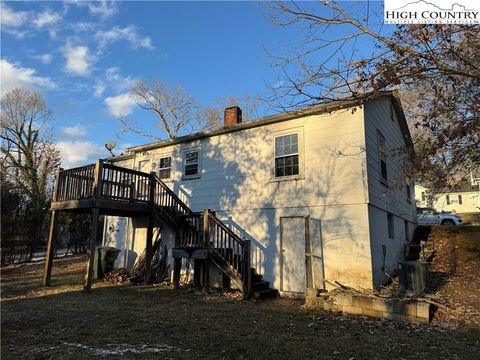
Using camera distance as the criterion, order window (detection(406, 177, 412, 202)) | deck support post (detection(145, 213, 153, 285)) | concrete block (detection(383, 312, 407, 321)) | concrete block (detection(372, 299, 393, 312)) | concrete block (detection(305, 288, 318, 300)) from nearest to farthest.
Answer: concrete block (detection(383, 312, 407, 321)) → concrete block (detection(372, 299, 393, 312)) → concrete block (detection(305, 288, 318, 300)) → deck support post (detection(145, 213, 153, 285)) → window (detection(406, 177, 412, 202))

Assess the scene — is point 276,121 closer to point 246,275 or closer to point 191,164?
point 191,164

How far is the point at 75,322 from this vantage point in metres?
6.73

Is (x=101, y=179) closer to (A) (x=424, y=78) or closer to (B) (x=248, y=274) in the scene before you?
(B) (x=248, y=274)

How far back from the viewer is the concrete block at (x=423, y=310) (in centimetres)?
681

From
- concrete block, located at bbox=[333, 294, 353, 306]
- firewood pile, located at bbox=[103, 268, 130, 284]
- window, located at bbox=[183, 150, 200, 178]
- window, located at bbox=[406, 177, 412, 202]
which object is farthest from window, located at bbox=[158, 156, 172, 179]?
window, located at bbox=[406, 177, 412, 202]

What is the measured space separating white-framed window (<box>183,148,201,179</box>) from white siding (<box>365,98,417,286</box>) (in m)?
6.31


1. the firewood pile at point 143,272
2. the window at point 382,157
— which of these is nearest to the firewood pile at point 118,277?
the firewood pile at point 143,272

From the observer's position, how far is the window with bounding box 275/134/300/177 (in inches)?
421

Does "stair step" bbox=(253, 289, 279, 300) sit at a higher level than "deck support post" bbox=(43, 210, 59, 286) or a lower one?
lower

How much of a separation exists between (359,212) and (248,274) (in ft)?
11.4

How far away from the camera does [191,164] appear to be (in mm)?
13375

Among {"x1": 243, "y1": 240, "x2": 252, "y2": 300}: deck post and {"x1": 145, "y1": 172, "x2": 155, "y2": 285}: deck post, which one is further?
{"x1": 145, "y1": 172, "x2": 155, "y2": 285}: deck post

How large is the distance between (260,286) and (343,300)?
2733 millimetres

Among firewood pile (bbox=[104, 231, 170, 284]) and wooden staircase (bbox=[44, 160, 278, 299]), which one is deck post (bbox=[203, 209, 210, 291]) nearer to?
wooden staircase (bbox=[44, 160, 278, 299])
